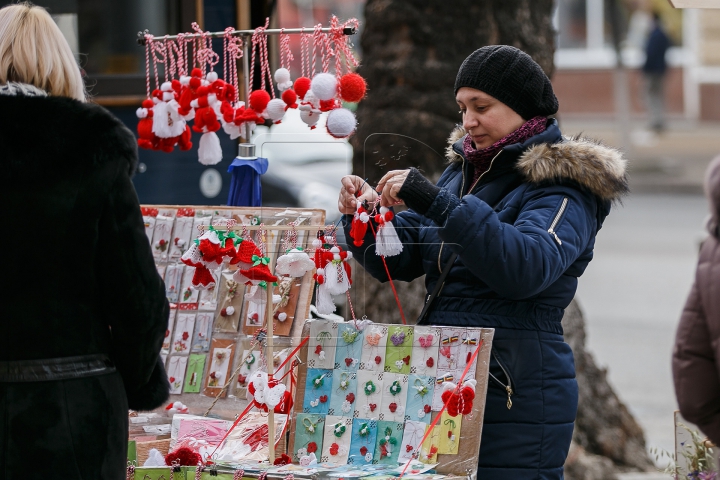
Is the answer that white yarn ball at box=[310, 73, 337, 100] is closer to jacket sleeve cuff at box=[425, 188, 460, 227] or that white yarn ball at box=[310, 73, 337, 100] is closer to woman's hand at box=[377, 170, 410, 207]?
woman's hand at box=[377, 170, 410, 207]

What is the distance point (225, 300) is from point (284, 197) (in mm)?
4897

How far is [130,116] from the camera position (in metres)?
4.92

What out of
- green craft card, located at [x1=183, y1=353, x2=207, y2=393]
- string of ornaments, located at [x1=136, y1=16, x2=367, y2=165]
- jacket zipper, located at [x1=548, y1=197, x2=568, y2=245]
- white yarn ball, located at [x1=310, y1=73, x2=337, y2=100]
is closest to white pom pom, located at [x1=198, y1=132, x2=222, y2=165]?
string of ornaments, located at [x1=136, y1=16, x2=367, y2=165]

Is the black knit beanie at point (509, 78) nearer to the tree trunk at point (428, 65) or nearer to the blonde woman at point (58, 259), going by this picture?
the blonde woman at point (58, 259)

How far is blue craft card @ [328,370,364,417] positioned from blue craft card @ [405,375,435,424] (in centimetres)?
16

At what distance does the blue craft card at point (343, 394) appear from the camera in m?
2.68

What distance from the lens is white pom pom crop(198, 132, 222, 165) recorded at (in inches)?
138

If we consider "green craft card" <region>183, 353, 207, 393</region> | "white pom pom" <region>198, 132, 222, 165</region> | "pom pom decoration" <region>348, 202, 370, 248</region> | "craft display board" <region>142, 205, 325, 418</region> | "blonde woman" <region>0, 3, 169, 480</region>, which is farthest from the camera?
"white pom pom" <region>198, 132, 222, 165</region>

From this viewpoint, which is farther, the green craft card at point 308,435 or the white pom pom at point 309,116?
the white pom pom at point 309,116

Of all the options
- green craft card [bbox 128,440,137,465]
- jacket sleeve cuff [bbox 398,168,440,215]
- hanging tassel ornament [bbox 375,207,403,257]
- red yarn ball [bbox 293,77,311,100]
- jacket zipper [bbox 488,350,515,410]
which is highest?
red yarn ball [bbox 293,77,311,100]

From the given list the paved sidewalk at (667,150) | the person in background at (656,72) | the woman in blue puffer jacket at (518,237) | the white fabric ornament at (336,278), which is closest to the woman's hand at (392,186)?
the woman in blue puffer jacket at (518,237)

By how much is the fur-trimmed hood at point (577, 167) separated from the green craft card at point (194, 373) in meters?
1.34

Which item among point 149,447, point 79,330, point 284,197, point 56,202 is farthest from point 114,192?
point 284,197

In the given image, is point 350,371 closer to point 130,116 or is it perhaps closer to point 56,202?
point 56,202
